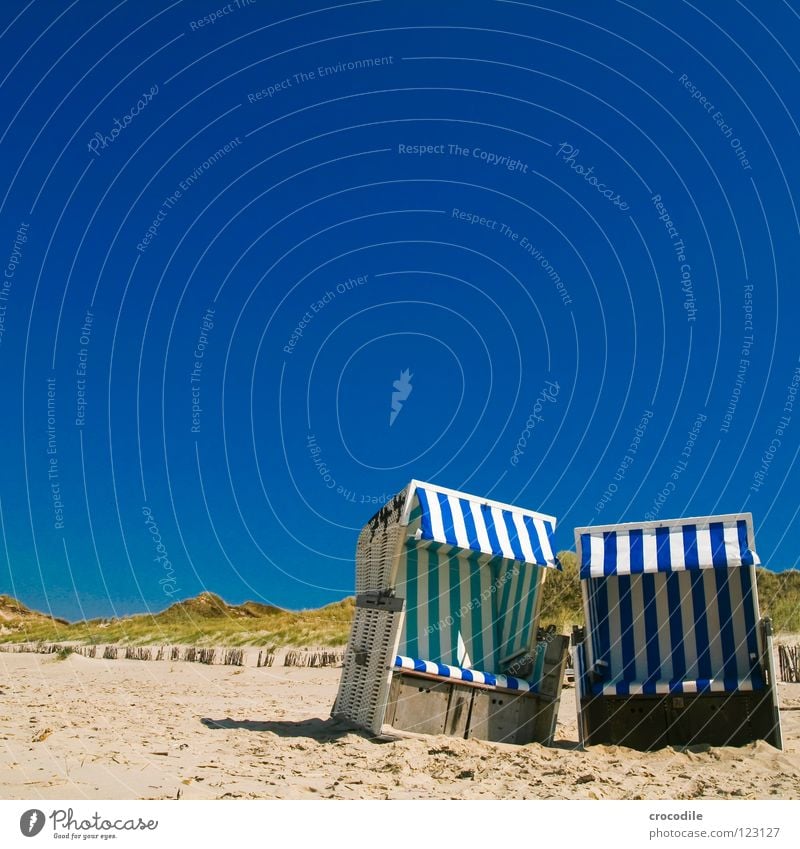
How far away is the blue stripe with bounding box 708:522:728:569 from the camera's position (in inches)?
336

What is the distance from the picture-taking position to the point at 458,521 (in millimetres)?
9094

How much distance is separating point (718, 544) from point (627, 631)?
1.44 m

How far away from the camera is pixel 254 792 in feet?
19.1

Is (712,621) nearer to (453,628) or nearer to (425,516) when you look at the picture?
(453,628)

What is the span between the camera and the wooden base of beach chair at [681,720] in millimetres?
8109

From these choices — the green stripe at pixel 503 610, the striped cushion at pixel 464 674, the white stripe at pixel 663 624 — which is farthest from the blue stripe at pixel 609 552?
the striped cushion at pixel 464 674

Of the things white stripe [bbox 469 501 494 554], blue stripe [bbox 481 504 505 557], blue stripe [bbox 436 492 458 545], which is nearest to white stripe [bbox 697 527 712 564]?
blue stripe [bbox 481 504 505 557]

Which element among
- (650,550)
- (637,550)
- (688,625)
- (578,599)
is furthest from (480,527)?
(578,599)

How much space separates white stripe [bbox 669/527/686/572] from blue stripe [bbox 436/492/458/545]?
7.67 ft

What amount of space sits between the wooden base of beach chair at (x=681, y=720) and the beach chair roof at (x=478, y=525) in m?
1.73

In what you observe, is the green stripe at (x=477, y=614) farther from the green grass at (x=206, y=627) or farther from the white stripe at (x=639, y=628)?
the green grass at (x=206, y=627)
